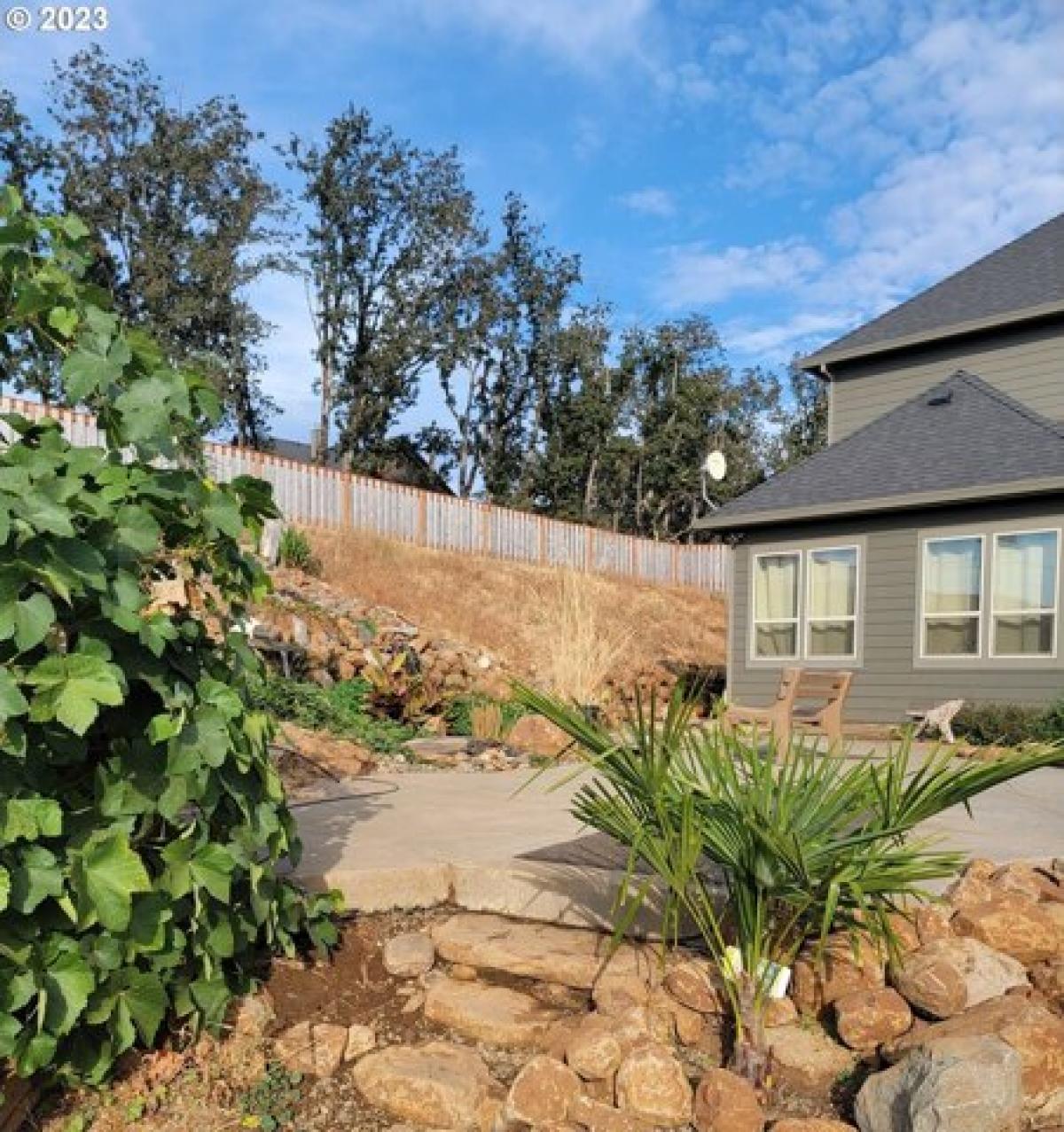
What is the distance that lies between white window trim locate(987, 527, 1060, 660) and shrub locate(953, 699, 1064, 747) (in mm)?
512

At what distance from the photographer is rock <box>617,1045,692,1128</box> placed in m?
2.00

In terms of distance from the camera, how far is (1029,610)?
9.84 meters

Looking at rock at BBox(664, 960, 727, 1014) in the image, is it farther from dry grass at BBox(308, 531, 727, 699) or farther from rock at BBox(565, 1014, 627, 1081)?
dry grass at BBox(308, 531, 727, 699)

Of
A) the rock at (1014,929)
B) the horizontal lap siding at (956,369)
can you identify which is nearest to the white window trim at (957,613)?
the horizontal lap siding at (956,369)

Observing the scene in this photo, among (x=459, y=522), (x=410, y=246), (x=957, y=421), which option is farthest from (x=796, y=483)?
(x=410, y=246)

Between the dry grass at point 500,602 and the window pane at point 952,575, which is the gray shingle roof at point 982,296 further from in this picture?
the dry grass at point 500,602

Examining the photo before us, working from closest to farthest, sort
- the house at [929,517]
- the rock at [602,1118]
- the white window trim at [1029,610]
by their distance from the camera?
the rock at [602,1118]
the white window trim at [1029,610]
the house at [929,517]

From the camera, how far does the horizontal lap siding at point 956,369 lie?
36.8 feet

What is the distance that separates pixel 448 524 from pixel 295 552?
238 inches

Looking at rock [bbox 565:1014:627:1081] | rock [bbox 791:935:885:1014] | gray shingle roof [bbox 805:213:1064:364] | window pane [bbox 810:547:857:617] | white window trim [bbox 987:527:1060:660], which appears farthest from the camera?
gray shingle roof [bbox 805:213:1064:364]

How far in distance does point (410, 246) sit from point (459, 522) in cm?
990

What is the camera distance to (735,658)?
12.2 meters

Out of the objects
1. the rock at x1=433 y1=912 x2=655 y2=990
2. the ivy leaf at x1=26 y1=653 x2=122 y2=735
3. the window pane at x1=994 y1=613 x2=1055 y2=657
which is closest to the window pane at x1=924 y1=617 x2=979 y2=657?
the window pane at x1=994 y1=613 x2=1055 y2=657

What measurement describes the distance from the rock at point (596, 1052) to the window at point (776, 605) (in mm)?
9914
